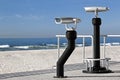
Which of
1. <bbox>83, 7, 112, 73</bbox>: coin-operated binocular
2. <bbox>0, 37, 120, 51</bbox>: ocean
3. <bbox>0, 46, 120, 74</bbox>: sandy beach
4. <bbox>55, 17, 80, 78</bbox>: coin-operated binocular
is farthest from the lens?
<bbox>0, 37, 120, 51</bbox>: ocean

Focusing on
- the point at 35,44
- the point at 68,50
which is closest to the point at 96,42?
the point at 68,50

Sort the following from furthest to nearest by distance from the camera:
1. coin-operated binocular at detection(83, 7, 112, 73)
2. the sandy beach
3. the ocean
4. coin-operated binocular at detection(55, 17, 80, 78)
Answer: the ocean < the sandy beach < coin-operated binocular at detection(83, 7, 112, 73) < coin-operated binocular at detection(55, 17, 80, 78)

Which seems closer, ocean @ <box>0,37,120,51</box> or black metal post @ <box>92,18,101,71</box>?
black metal post @ <box>92,18,101,71</box>

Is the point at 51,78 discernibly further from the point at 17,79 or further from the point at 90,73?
the point at 90,73

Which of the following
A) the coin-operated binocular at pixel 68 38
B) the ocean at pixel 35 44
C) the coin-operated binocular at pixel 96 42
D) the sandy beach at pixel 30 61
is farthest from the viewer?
the ocean at pixel 35 44

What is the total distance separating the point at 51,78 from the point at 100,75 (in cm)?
128

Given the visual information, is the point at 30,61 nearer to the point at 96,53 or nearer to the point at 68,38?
the point at 96,53

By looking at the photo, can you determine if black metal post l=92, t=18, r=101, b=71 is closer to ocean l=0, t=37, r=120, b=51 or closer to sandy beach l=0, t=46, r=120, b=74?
sandy beach l=0, t=46, r=120, b=74

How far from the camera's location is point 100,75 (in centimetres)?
1005

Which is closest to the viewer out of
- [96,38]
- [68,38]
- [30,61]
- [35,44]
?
[68,38]

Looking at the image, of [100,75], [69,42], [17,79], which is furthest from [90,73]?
[17,79]

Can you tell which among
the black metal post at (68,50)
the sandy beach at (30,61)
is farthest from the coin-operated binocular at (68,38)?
the sandy beach at (30,61)

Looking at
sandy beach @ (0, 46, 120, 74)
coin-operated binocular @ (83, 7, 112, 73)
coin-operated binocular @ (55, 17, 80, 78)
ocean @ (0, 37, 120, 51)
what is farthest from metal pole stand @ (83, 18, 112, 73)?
ocean @ (0, 37, 120, 51)

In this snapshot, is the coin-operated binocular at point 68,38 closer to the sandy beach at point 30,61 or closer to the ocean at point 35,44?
the sandy beach at point 30,61
